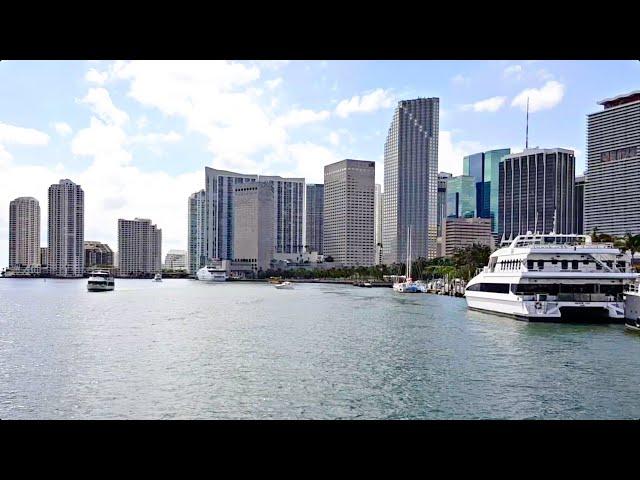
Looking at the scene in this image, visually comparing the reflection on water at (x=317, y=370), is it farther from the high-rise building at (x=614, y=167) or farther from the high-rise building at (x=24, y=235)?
the high-rise building at (x=24, y=235)

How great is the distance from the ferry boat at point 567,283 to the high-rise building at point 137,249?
96.4 m

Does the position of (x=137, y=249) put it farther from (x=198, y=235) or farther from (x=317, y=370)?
(x=317, y=370)

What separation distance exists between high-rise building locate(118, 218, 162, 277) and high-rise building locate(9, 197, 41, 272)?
1598 centimetres

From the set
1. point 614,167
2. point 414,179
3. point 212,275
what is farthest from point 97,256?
point 614,167

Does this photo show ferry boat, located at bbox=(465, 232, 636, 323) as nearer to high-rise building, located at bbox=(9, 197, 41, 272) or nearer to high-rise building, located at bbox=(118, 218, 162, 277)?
high-rise building, located at bbox=(9, 197, 41, 272)

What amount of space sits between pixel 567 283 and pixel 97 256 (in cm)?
10825

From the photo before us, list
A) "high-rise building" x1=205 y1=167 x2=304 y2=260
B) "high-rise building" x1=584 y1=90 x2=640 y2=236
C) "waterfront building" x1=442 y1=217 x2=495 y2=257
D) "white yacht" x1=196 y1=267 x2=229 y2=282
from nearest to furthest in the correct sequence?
"high-rise building" x1=584 y1=90 x2=640 y2=236 < "white yacht" x1=196 y1=267 x2=229 y2=282 < "waterfront building" x1=442 y1=217 x2=495 y2=257 < "high-rise building" x1=205 y1=167 x2=304 y2=260

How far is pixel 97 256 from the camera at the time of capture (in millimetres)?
114750

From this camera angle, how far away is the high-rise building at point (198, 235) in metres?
117

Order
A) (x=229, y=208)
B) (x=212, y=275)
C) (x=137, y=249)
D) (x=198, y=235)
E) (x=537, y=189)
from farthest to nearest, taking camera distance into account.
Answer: (x=198, y=235)
(x=229, y=208)
(x=137, y=249)
(x=537, y=189)
(x=212, y=275)

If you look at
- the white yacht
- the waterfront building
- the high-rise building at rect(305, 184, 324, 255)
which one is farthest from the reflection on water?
the high-rise building at rect(305, 184, 324, 255)

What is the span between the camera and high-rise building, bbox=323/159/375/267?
373 feet
